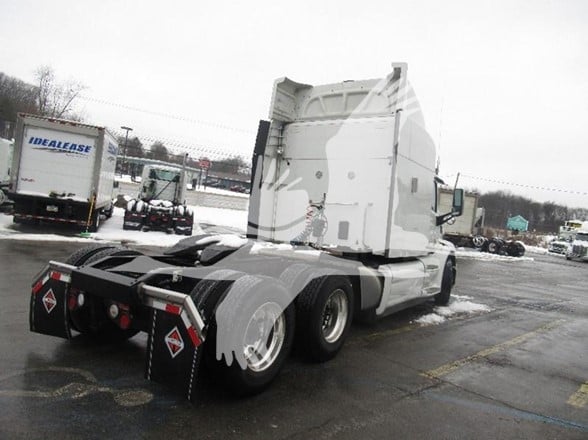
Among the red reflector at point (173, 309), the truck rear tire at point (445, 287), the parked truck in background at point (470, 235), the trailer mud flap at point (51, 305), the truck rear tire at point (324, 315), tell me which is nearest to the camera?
the red reflector at point (173, 309)

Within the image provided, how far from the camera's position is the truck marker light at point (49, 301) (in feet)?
13.7

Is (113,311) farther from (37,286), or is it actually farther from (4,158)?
(4,158)

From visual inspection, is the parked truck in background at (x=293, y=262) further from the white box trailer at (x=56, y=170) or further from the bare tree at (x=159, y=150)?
the bare tree at (x=159, y=150)

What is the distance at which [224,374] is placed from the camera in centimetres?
350

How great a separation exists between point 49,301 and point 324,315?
2672 millimetres

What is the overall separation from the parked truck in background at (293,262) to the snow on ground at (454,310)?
Answer: 345mm

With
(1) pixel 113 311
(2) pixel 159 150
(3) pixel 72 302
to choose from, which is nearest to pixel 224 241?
(1) pixel 113 311

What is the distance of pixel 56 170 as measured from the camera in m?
14.1

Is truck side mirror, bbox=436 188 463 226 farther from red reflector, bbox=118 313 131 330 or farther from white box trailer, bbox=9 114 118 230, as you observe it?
white box trailer, bbox=9 114 118 230

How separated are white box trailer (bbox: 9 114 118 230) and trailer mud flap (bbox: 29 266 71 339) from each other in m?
10.7

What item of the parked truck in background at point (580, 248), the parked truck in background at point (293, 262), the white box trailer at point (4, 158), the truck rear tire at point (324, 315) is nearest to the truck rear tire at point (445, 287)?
the parked truck in background at point (293, 262)

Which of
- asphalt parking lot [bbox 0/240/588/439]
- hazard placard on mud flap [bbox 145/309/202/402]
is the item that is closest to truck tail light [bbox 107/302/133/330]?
asphalt parking lot [bbox 0/240/588/439]

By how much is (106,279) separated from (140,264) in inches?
27.3

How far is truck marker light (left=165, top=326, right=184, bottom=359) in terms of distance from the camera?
10.7 feet
